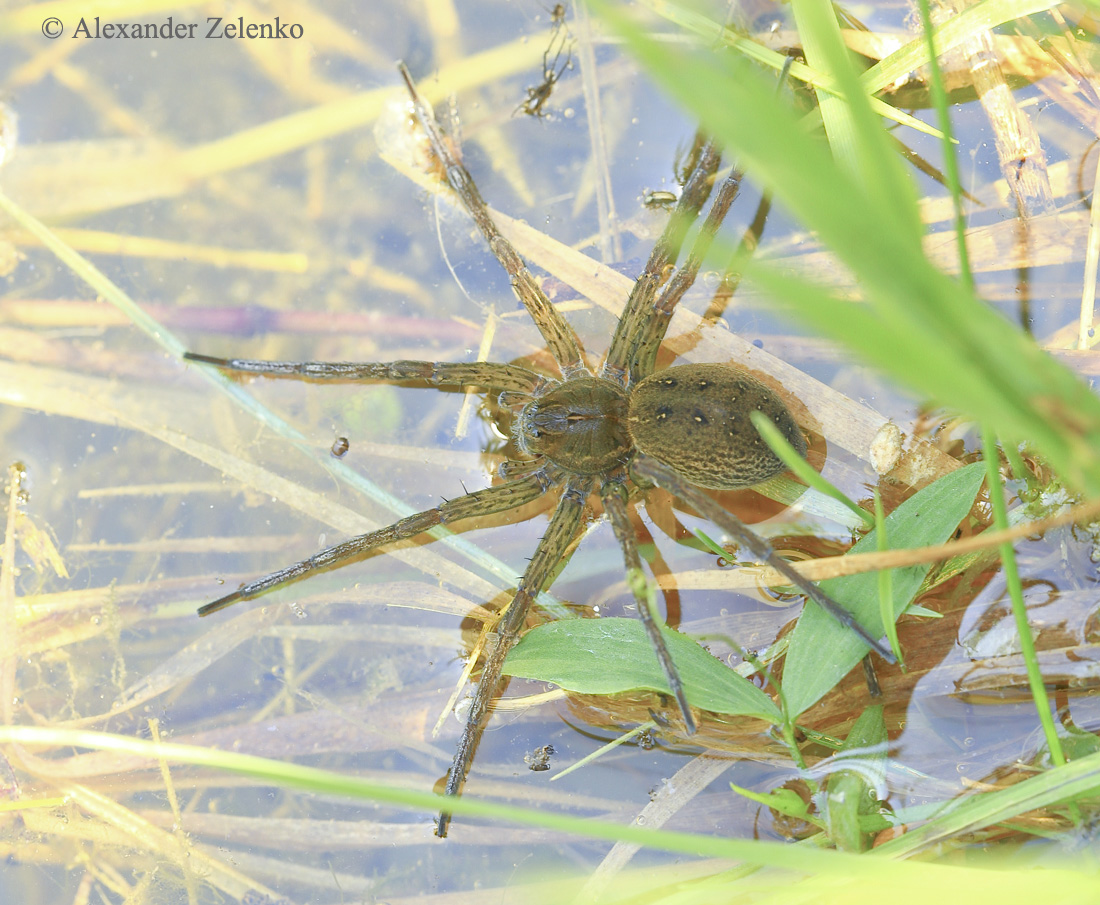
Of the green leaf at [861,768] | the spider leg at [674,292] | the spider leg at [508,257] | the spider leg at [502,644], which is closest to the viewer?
the green leaf at [861,768]

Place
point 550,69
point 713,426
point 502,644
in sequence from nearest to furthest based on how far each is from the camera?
1. point 713,426
2. point 502,644
3. point 550,69

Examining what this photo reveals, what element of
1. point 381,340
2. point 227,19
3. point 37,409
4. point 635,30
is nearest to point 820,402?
point 381,340

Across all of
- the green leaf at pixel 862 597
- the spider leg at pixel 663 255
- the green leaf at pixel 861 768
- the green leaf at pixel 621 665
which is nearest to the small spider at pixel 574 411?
the spider leg at pixel 663 255

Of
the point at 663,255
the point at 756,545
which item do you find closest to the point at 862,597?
the point at 756,545

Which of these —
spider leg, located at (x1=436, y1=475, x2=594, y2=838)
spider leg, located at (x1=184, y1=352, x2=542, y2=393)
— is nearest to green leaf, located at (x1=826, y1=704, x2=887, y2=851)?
spider leg, located at (x1=436, y1=475, x2=594, y2=838)

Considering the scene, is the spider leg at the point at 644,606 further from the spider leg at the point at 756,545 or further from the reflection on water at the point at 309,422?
the reflection on water at the point at 309,422

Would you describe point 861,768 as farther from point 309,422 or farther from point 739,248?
point 309,422
